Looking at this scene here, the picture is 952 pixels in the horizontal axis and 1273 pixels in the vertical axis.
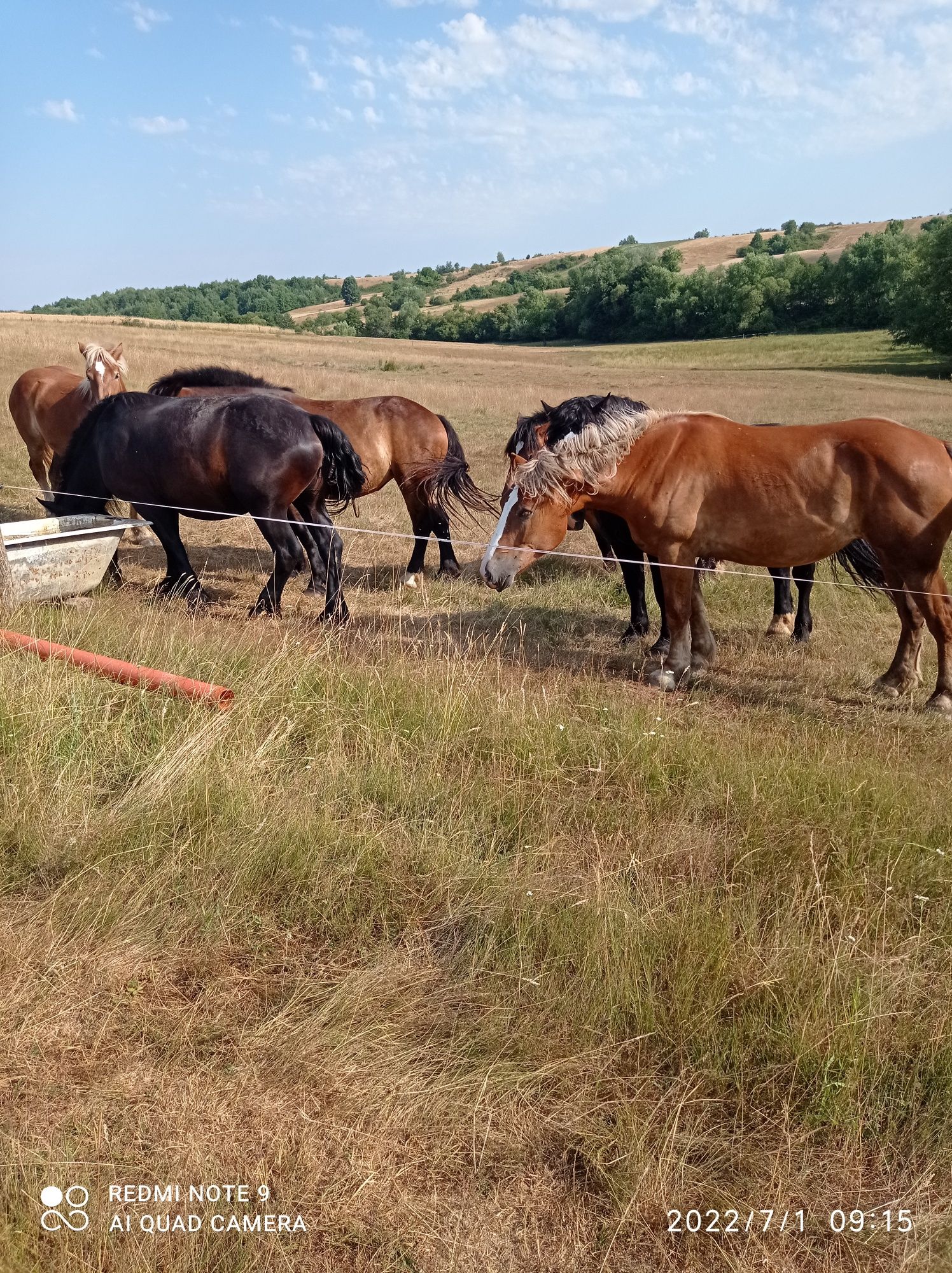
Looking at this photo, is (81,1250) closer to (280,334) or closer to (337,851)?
(337,851)

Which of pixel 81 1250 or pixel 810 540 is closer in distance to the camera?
pixel 81 1250

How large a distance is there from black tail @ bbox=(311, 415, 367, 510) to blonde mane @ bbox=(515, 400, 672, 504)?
7.06ft

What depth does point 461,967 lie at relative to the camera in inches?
107

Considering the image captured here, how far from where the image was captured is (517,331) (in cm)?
8019

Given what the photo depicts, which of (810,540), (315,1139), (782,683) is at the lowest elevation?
(782,683)

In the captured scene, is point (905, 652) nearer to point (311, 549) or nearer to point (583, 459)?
point (583, 459)

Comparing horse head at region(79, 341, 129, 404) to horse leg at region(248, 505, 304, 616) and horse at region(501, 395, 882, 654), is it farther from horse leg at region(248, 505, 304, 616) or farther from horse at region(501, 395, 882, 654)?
horse at region(501, 395, 882, 654)

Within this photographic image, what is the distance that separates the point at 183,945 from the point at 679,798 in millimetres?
1986

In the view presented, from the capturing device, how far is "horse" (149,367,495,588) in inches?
322

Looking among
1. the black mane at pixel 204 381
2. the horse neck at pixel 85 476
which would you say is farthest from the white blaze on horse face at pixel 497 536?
the black mane at pixel 204 381

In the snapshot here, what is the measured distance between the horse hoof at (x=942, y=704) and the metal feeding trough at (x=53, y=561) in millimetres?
5640

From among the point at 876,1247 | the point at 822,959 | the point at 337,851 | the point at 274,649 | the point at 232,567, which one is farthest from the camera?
the point at 232,567

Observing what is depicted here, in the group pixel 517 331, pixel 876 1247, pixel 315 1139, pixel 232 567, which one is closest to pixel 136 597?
pixel 232 567
